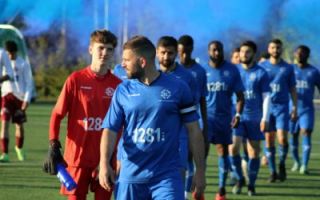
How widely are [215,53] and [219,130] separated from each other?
1.12m

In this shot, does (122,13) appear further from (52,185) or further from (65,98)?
(65,98)

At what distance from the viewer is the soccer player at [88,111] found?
8023 mm

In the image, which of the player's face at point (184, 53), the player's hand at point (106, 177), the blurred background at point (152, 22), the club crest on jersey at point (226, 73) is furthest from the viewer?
the blurred background at point (152, 22)

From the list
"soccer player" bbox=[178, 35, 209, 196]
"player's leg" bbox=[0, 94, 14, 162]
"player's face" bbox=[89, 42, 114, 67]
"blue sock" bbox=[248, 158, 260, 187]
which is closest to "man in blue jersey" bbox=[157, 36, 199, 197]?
"soccer player" bbox=[178, 35, 209, 196]

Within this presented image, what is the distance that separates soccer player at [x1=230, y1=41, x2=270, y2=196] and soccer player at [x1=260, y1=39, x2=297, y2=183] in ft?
3.74

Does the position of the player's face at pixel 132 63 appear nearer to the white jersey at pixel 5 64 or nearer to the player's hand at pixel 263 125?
the player's hand at pixel 263 125

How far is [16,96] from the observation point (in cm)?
1673

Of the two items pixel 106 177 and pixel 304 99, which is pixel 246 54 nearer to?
pixel 304 99

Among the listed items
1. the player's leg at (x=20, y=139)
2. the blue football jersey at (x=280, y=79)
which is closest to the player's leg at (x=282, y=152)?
the blue football jersey at (x=280, y=79)

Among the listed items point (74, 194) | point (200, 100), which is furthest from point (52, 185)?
point (74, 194)

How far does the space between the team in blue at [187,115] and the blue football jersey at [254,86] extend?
16 mm

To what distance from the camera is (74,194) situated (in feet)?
26.3

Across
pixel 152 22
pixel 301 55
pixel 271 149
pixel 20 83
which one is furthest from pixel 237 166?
pixel 152 22

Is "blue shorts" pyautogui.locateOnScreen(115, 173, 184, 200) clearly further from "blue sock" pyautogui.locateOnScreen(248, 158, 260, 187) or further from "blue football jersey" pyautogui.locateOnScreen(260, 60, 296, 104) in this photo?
"blue football jersey" pyautogui.locateOnScreen(260, 60, 296, 104)
